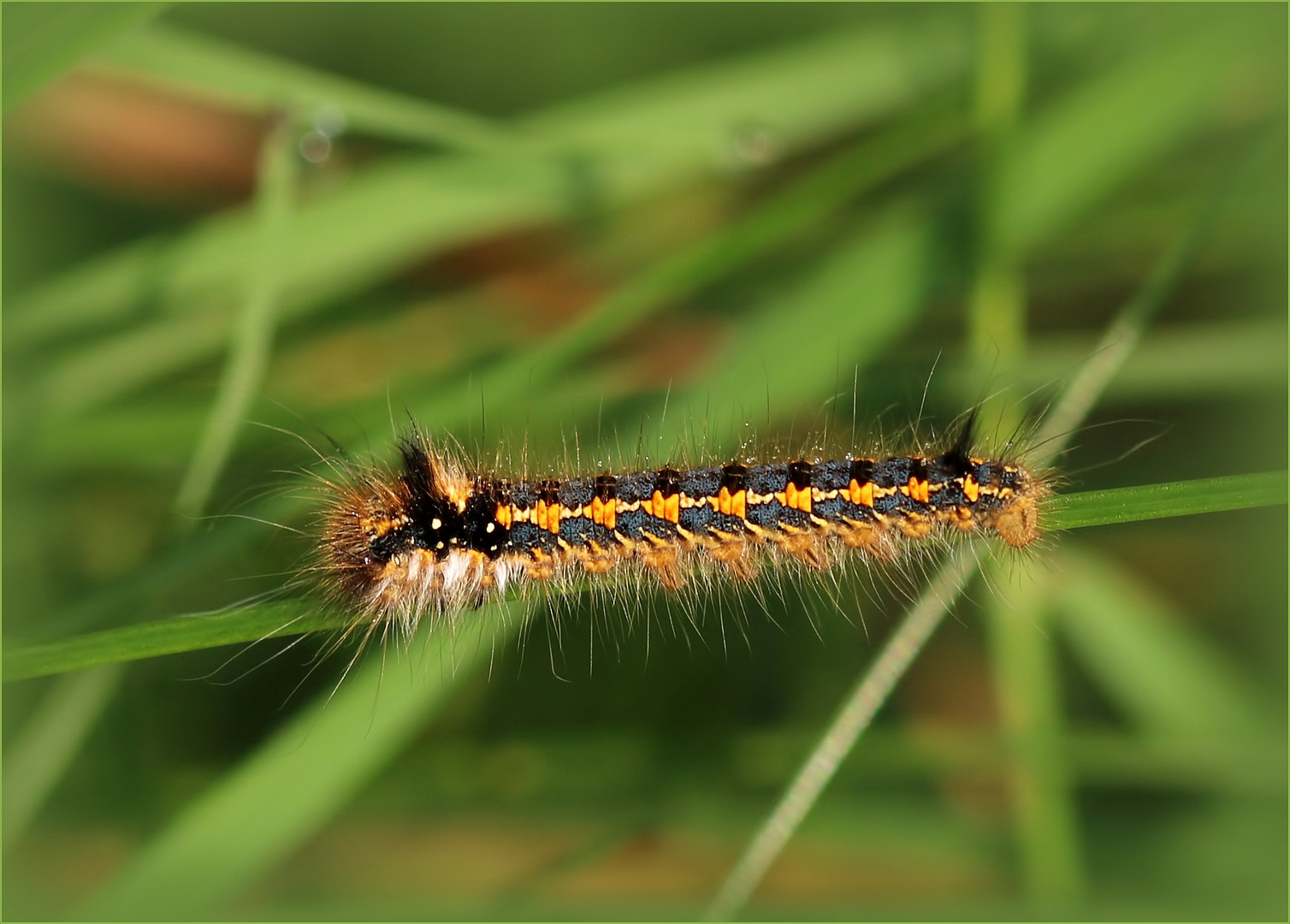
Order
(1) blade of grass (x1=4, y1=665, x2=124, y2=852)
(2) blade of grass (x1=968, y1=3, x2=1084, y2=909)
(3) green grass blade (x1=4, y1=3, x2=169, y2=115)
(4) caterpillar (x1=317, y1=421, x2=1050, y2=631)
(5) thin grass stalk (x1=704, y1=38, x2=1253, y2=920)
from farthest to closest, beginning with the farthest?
(2) blade of grass (x1=968, y1=3, x2=1084, y2=909) < (1) blade of grass (x1=4, y1=665, x2=124, y2=852) < (4) caterpillar (x1=317, y1=421, x2=1050, y2=631) < (3) green grass blade (x1=4, y1=3, x2=169, y2=115) < (5) thin grass stalk (x1=704, y1=38, x2=1253, y2=920)

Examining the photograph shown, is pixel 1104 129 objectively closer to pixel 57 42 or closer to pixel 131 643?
pixel 57 42

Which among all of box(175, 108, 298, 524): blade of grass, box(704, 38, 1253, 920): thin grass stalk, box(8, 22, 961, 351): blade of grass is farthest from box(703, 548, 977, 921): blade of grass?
box(8, 22, 961, 351): blade of grass

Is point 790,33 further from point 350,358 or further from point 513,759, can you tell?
point 513,759

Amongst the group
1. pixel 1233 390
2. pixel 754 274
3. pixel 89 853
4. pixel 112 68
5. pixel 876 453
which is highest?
pixel 112 68

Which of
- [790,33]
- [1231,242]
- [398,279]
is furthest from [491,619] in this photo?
[1231,242]

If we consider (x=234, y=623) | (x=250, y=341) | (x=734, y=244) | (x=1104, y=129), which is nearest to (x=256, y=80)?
(x=250, y=341)

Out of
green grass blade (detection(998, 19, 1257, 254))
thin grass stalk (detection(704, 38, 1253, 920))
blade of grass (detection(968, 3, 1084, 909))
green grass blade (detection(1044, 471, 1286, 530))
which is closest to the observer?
green grass blade (detection(1044, 471, 1286, 530))

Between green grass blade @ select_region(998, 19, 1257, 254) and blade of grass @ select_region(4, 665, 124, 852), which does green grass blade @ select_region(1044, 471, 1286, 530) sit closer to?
green grass blade @ select_region(998, 19, 1257, 254)
